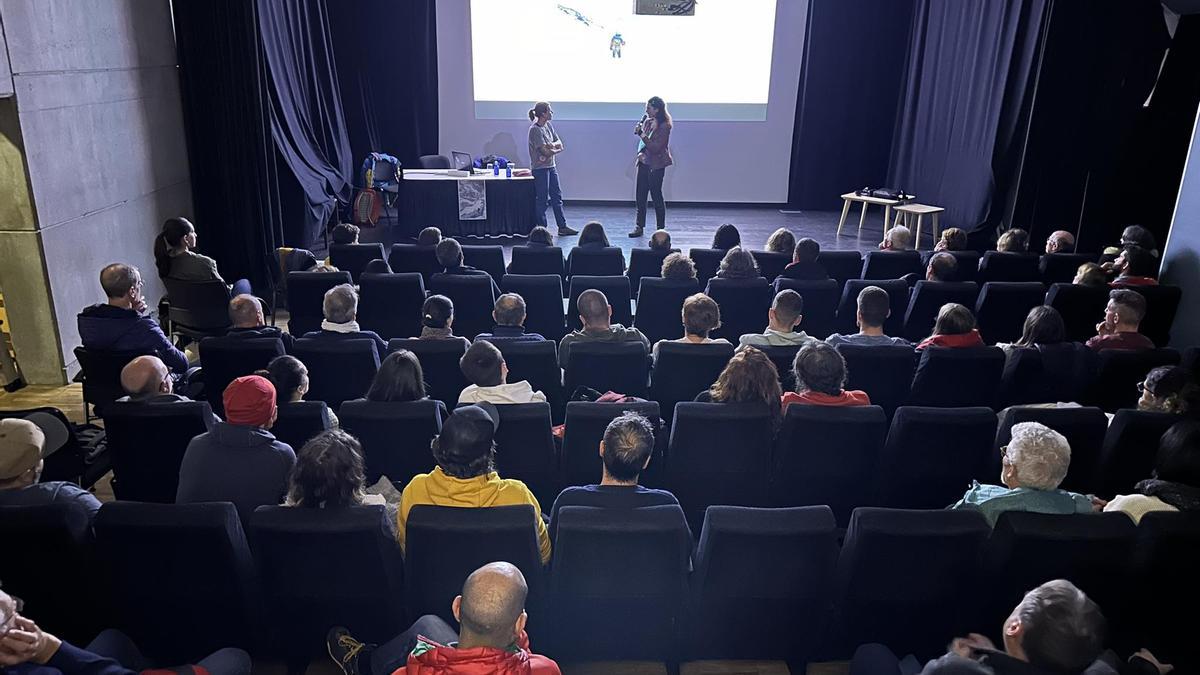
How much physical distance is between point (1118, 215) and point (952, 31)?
310cm

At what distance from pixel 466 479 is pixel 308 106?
8.07 m

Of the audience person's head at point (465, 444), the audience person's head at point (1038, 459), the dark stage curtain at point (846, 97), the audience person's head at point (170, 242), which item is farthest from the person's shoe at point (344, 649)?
the dark stage curtain at point (846, 97)

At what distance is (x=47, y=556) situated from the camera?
2.64 metres

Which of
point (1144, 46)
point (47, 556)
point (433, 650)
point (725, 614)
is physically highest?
point (1144, 46)

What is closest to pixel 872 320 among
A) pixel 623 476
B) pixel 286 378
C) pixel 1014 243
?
pixel 623 476

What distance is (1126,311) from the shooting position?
4.52 m

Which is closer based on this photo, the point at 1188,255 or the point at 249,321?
the point at 249,321

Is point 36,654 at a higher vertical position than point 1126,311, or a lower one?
lower

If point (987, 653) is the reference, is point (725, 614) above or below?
below

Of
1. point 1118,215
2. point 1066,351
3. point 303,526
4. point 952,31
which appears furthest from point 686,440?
point 952,31

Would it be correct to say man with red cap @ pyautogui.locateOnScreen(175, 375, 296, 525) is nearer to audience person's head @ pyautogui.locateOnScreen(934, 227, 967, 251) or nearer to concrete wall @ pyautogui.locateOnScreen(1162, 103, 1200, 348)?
audience person's head @ pyautogui.locateOnScreen(934, 227, 967, 251)

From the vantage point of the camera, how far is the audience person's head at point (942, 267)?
564cm

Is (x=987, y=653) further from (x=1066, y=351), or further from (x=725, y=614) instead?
(x=1066, y=351)

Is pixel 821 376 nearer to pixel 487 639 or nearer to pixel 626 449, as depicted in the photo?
pixel 626 449
